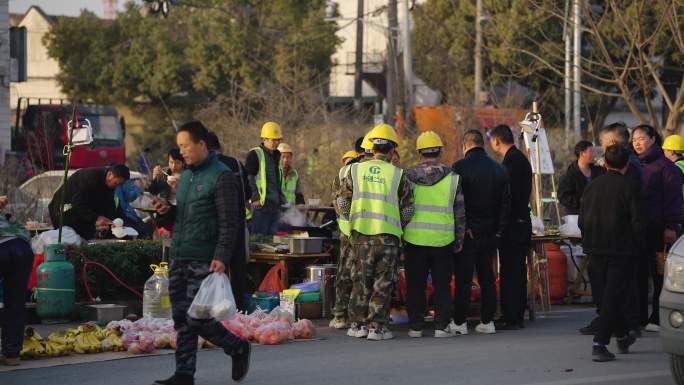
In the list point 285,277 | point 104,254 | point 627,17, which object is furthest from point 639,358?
point 627,17

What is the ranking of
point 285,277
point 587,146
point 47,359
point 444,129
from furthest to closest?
point 444,129
point 587,146
point 285,277
point 47,359

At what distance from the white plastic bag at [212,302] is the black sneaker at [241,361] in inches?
19.0

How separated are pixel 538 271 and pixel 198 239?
6.75m

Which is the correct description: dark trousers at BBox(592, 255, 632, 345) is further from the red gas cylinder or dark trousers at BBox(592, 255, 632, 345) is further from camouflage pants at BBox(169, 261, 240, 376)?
the red gas cylinder

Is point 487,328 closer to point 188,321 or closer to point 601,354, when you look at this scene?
point 601,354

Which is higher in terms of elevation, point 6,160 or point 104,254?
point 6,160

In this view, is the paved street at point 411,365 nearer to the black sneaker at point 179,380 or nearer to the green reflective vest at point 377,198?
the black sneaker at point 179,380

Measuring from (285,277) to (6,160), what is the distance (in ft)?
45.7

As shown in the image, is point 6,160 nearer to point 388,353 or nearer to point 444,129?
point 444,129

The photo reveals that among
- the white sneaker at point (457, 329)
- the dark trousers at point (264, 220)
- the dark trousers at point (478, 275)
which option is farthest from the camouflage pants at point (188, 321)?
the dark trousers at point (264, 220)

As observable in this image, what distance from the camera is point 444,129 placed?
33438 millimetres

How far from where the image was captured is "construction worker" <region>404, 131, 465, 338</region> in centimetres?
1196

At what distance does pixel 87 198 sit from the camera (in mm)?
13969

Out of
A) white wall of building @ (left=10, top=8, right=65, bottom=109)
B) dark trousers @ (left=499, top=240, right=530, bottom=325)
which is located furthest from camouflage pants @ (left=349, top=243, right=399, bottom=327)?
white wall of building @ (left=10, top=8, right=65, bottom=109)
